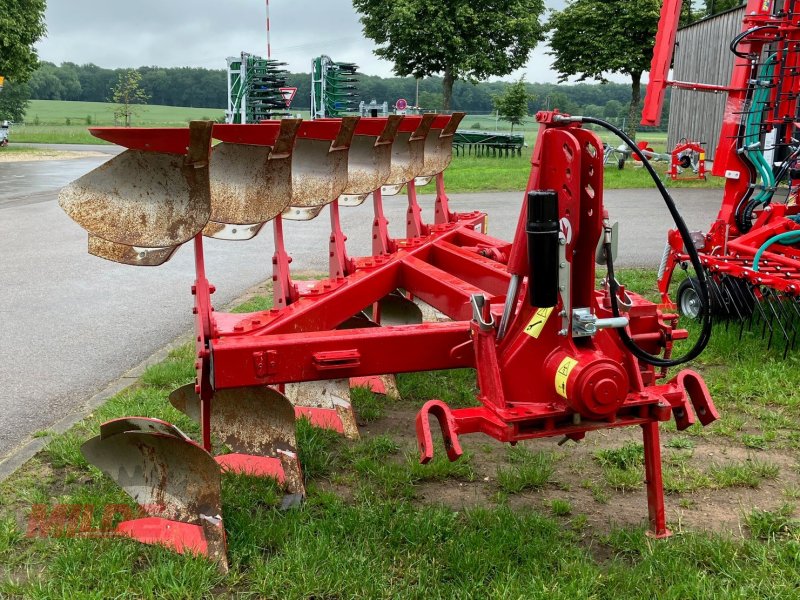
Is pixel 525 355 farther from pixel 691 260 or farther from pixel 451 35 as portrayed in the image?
pixel 451 35

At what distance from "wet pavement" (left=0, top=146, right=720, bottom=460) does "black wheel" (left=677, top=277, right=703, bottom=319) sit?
106 inches

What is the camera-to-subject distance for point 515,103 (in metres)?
33.1

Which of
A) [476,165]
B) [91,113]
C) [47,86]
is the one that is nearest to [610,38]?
[476,165]

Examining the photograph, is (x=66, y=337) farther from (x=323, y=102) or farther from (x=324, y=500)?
(x=323, y=102)

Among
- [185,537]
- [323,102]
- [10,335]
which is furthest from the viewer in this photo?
[323,102]

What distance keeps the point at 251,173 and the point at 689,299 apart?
164 inches

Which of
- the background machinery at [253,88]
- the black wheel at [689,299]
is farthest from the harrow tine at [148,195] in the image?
the background machinery at [253,88]

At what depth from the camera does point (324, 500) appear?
3445 mm

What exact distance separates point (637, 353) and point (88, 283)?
261 inches

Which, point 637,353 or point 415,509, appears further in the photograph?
point 415,509

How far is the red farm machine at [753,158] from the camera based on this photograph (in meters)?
5.68

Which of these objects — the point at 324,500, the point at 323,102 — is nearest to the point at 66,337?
the point at 324,500

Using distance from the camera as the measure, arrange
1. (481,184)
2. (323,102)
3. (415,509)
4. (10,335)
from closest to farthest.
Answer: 1. (415,509)
2. (10,335)
3. (323,102)
4. (481,184)

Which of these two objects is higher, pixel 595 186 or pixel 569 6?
pixel 569 6
